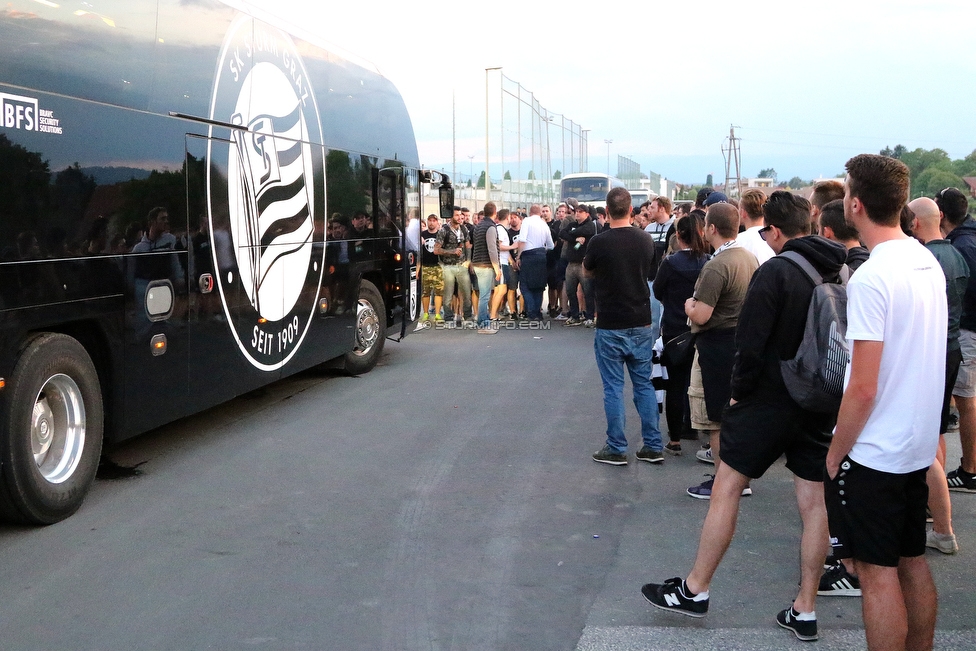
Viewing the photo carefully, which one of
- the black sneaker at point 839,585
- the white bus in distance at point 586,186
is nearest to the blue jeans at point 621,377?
the black sneaker at point 839,585

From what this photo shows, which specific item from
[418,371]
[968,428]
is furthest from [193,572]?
[418,371]

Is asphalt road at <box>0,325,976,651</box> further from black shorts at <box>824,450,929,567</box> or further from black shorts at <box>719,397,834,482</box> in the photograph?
black shorts at <box>824,450,929,567</box>

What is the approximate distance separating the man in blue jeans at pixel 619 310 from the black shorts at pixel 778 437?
2.67 metres

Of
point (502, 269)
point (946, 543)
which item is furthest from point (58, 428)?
point (502, 269)

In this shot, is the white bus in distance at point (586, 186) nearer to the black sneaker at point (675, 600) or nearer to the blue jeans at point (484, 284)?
the blue jeans at point (484, 284)

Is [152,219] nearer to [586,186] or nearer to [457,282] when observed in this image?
[457,282]

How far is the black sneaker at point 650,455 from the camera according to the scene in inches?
278

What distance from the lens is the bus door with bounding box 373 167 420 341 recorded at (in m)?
11.3

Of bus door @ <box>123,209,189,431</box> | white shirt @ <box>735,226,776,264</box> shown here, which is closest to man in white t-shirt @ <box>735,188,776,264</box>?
white shirt @ <box>735,226,776,264</box>

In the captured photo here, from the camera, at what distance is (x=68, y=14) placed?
222 inches

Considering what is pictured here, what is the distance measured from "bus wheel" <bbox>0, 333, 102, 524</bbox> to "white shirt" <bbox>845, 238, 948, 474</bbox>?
439 centimetres

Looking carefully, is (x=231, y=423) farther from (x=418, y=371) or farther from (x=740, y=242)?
(x=740, y=242)

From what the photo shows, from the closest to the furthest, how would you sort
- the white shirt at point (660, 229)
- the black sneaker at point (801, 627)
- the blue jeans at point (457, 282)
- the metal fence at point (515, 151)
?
the black sneaker at point (801, 627), the white shirt at point (660, 229), the blue jeans at point (457, 282), the metal fence at point (515, 151)

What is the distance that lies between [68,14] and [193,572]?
340cm
